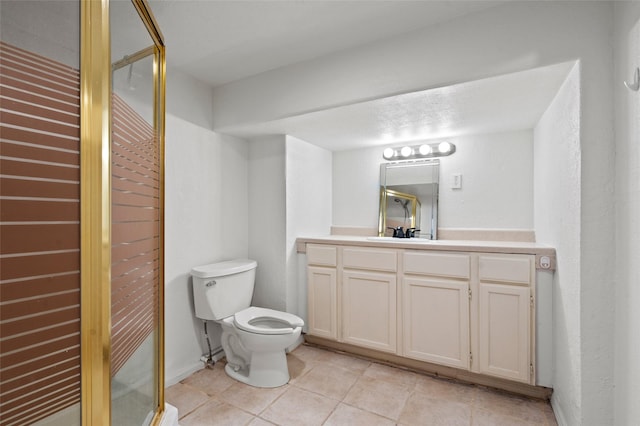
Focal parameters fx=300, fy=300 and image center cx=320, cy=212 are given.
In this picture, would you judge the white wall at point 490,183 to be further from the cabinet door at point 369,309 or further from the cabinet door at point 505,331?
the cabinet door at point 369,309

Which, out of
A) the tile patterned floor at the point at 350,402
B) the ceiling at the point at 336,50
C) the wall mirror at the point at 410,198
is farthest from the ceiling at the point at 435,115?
the tile patterned floor at the point at 350,402

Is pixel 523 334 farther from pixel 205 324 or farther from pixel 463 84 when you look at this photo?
pixel 205 324

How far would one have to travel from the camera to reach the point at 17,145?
68 centimetres

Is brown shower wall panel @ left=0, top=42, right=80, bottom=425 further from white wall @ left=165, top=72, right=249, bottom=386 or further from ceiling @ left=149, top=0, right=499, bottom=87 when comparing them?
white wall @ left=165, top=72, right=249, bottom=386

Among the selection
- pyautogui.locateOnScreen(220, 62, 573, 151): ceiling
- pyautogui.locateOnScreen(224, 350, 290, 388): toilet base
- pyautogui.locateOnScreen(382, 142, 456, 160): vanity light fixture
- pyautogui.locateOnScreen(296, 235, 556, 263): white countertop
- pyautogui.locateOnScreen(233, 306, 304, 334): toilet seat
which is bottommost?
pyautogui.locateOnScreen(224, 350, 290, 388): toilet base

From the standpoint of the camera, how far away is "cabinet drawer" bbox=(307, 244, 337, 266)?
2473mm

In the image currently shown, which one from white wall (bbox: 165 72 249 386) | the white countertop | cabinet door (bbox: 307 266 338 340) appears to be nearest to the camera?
the white countertop

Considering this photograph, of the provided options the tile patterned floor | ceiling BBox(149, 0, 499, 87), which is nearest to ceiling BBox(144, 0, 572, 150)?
ceiling BBox(149, 0, 499, 87)

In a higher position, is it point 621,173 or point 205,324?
point 621,173

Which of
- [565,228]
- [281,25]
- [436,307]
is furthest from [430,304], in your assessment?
[281,25]

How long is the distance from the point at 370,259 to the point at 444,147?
3.88ft

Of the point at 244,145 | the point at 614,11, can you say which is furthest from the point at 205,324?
the point at 614,11

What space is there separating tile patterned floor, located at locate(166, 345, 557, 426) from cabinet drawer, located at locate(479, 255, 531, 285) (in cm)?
74

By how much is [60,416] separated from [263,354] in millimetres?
1365
